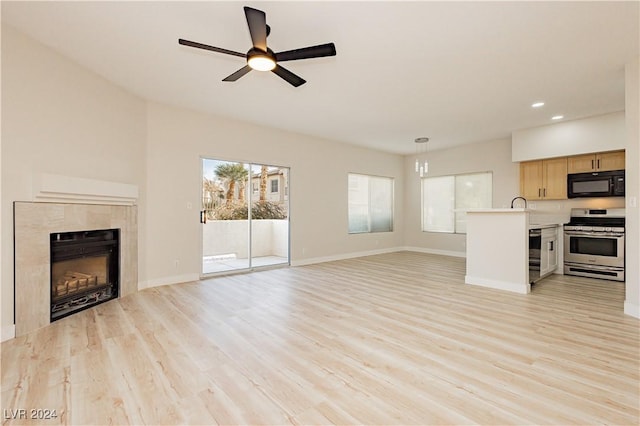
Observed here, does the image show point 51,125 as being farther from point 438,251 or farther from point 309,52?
point 438,251

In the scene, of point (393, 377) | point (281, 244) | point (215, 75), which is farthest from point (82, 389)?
point (281, 244)

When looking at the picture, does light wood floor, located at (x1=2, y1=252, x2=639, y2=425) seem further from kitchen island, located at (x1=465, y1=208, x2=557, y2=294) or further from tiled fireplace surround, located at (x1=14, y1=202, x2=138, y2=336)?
kitchen island, located at (x1=465, y1=208, x2=557, y2=294)

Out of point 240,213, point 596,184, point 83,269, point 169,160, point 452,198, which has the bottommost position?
point 83,269

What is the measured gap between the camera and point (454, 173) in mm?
7984

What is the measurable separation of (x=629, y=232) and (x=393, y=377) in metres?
3.42

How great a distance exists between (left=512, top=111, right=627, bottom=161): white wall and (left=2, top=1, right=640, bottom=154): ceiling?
23cm

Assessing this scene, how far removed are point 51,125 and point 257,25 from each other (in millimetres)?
2606

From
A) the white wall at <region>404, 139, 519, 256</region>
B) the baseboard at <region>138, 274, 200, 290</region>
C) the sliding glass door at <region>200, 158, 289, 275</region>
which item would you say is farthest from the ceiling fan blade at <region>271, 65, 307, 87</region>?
the white wall at <region>404, 139, 519, 256</region>

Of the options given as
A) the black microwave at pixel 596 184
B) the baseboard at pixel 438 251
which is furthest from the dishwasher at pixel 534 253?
the baseboard at pixel 438 251

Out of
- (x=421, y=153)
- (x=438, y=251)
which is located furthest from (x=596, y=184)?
(x=421, y=153)

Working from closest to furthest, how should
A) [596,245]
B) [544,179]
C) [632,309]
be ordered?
[632,309], [596,245], [544,179]

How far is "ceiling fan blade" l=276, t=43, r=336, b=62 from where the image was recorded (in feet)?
8.26

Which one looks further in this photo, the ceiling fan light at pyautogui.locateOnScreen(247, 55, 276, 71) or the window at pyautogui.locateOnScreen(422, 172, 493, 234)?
the window at pyautogui.locateOnScreen(422, 172, 493, 234)

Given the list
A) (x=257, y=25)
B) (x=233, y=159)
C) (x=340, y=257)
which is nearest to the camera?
(x=257, y=25)
